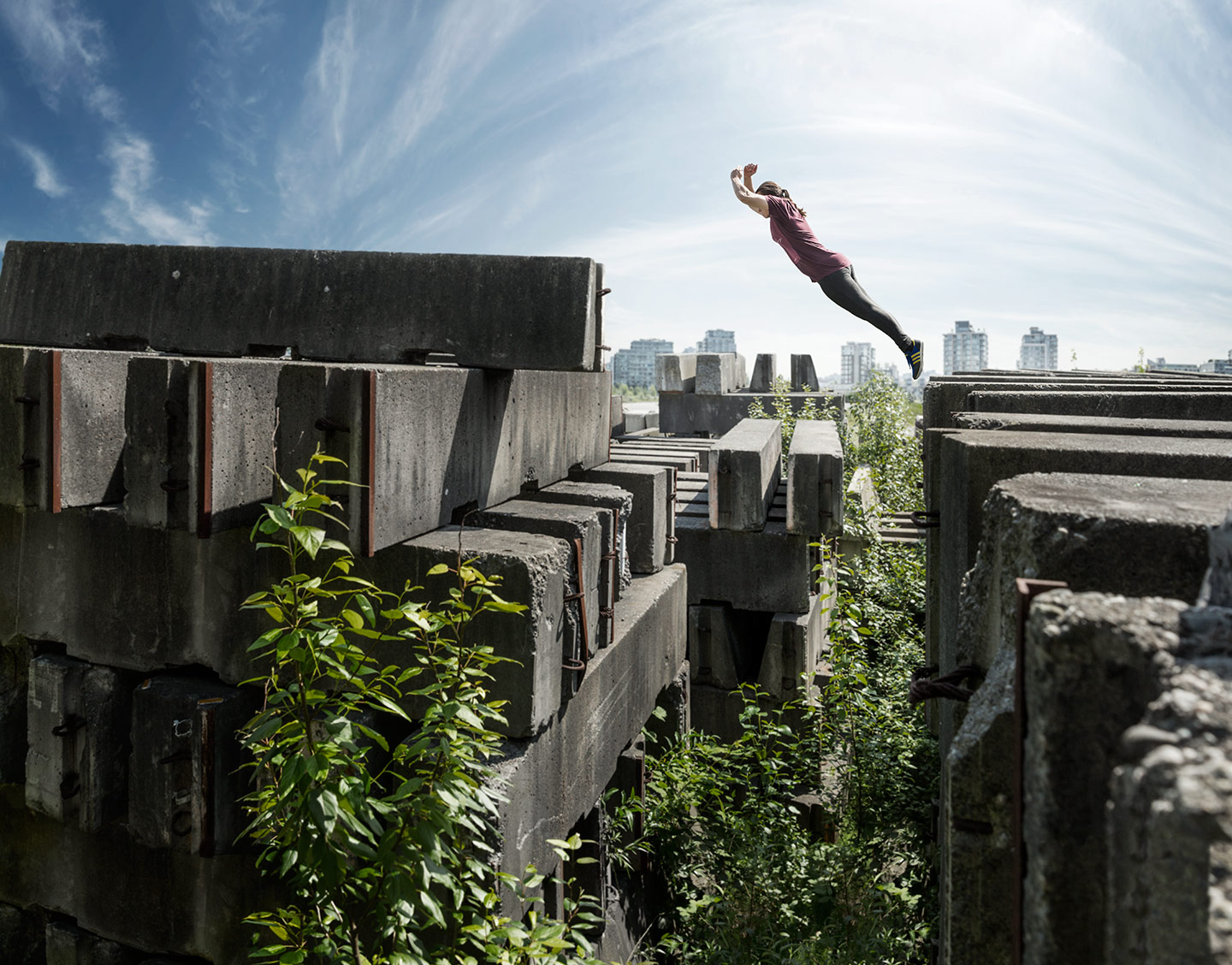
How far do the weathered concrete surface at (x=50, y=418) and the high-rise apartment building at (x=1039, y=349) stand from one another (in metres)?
75.9

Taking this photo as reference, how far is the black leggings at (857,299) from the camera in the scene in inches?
311

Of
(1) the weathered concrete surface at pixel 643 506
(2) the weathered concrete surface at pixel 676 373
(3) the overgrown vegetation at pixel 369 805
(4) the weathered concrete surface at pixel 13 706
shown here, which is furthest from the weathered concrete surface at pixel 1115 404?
Result: (2) the weathered concrete surface at pixel 676 373

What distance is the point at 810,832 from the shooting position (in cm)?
477

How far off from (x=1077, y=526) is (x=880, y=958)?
2.63 meters

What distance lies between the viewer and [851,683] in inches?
194

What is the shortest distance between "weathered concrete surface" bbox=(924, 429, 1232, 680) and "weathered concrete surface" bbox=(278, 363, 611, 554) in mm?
1615

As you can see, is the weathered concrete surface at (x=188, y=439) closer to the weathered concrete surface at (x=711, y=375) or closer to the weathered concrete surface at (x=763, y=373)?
the weathered concrete surface at (x=711, y=375)

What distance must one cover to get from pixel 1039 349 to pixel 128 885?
273 feet

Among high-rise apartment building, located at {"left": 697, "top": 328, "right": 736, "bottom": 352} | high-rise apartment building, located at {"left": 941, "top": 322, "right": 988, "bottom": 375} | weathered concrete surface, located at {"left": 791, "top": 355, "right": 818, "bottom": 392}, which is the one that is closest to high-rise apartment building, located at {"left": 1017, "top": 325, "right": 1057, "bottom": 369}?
high-rise apartment building, located at {"left": 941, "top": 322, "right": 988, "bottom": 375}

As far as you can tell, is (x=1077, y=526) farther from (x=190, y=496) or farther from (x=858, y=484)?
(x=858, y=484)

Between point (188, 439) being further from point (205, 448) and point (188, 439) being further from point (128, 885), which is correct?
point (128, 885)

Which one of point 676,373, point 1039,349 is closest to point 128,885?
point 676,373

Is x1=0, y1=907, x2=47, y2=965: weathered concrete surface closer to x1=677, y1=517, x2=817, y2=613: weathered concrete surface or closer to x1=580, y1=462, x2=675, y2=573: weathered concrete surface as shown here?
x1=580, y1=462, x2=675, y2=573: weathered concrete surface

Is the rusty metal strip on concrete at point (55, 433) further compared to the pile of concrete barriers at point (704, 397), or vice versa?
the pile of concrete barriers at point (704, 397)
